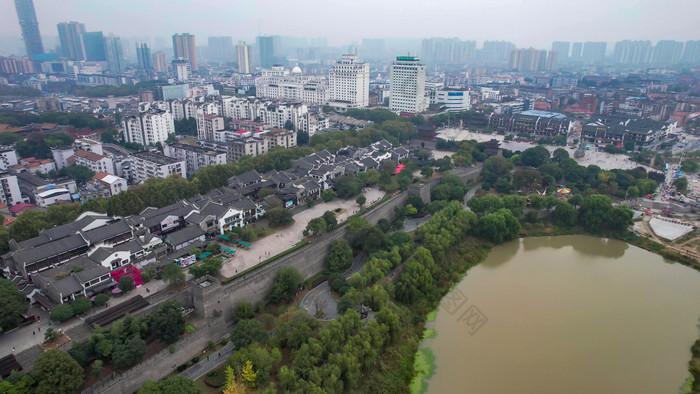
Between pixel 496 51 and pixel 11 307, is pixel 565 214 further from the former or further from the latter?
pixel 496 51

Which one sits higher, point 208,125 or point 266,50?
point 266,50

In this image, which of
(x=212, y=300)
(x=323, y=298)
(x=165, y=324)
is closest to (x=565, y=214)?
(x=323, y=298)

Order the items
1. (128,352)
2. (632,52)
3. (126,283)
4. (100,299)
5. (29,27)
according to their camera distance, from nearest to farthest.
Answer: (128,352) < (100,299) < (126,283) < (29,27) < (632,52)

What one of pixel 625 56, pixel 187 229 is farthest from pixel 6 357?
pixel 625 56

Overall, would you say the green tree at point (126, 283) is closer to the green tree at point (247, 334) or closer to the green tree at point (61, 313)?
the green tree at point (61, 313)

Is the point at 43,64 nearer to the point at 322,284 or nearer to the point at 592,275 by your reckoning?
the point at 322,284

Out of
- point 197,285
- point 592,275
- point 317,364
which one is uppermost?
point 197,285

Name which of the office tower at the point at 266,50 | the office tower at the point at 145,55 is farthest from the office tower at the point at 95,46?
the office tower at the point at 266,50
